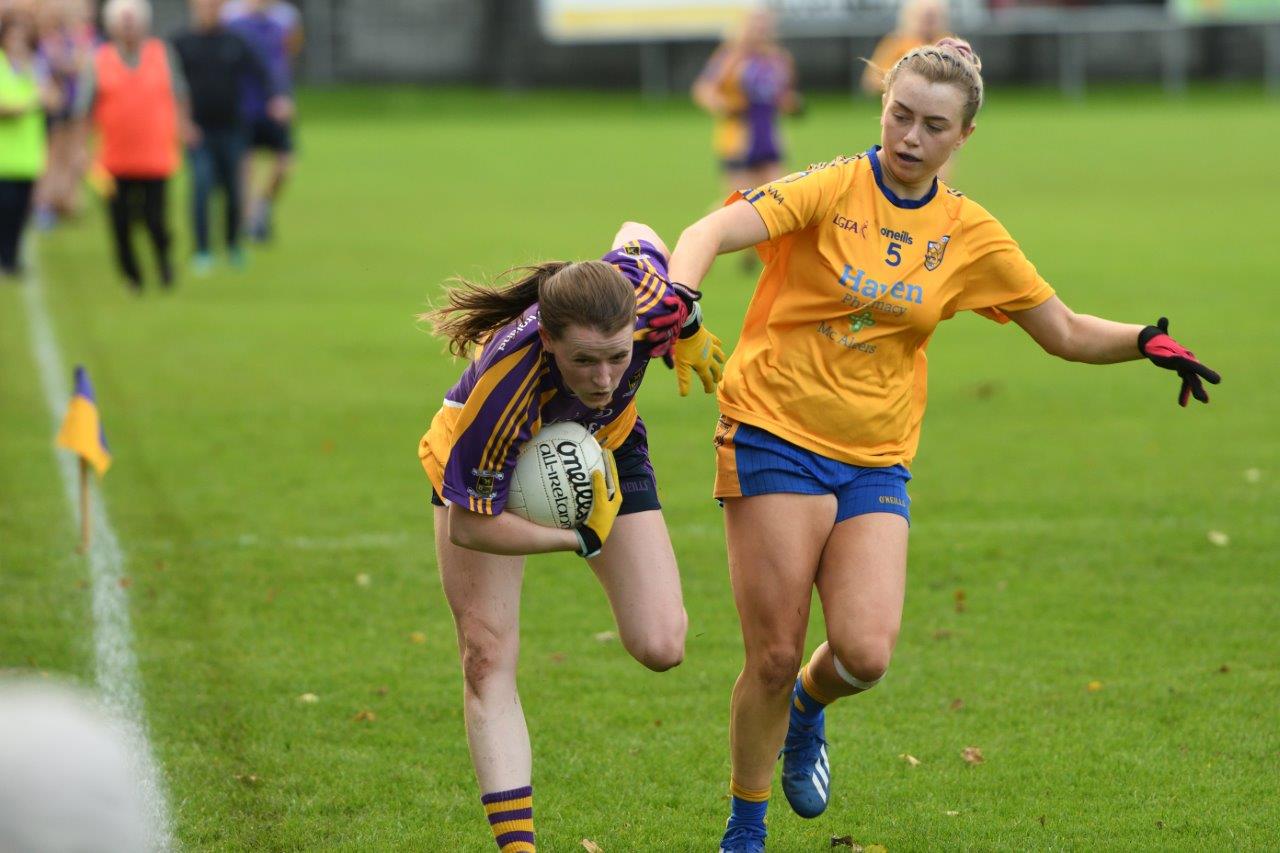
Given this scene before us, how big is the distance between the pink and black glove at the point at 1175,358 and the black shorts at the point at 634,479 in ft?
4.70

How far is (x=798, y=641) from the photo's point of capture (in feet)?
15.7

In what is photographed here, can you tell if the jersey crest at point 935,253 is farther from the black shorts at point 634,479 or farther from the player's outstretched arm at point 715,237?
the black shorts at point 634,479

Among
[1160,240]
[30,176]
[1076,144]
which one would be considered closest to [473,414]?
[30,176]

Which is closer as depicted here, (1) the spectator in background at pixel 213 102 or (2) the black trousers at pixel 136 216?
(2) the black trousers at pixel 136 216

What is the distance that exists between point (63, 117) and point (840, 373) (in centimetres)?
1848

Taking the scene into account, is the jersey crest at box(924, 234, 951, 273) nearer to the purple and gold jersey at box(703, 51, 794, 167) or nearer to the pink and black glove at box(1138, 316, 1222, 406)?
the pink and black glove at box(1138, 316, 1222, 406)

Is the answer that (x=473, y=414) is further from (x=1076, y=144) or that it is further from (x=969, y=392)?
(x=1076, y=144)

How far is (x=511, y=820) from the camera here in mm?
4469

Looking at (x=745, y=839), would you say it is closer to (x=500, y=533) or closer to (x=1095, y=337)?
(x=500, y=533)

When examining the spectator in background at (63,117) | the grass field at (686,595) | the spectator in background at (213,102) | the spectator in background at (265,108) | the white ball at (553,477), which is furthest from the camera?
the spectator in background at (63,117)

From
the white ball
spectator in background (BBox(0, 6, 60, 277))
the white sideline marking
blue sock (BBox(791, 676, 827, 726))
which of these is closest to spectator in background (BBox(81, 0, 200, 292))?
spectator in background (BBox(0, 6, 60, 277))

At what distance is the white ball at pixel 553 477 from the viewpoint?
4.38m

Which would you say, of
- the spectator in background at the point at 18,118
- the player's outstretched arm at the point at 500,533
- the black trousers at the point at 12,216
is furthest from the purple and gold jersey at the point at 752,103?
the player's outstretched arm at the point at 500,533

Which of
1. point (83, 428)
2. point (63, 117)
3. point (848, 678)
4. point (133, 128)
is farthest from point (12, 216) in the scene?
point (848, 678)
